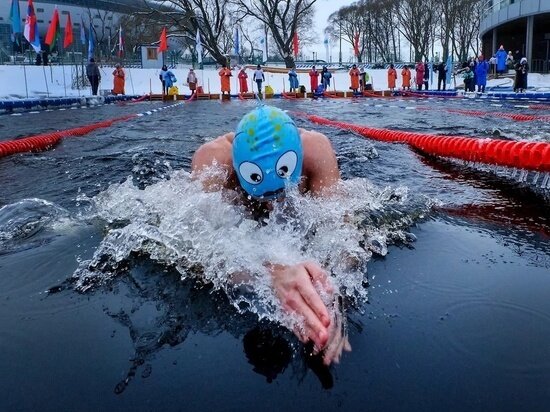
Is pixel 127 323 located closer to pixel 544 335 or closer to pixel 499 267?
pixel 544 335

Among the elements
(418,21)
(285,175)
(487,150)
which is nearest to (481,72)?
(487,150)

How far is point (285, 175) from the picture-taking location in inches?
110

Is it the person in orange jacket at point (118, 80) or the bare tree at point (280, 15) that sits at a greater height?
the bare tree at point (280, 15)

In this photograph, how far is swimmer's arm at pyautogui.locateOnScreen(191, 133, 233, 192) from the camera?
10.7 ft

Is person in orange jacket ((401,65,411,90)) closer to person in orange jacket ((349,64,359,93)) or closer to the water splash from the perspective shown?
person in orange jacket ((349,64,359,93))

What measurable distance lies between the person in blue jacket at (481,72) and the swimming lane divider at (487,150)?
1672 centimetres

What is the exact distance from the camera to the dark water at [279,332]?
1.56m

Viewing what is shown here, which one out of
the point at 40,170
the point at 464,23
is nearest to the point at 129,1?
the point at 464,23

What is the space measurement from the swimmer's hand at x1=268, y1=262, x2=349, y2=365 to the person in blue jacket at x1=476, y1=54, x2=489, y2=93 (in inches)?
909

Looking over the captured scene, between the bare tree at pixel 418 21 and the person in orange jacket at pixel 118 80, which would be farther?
the bare tree at pixel 418 21

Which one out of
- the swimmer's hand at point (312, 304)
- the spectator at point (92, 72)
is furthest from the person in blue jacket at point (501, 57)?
the swimmer's hand at point (312, 304)

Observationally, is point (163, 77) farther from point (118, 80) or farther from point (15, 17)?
point (15, 17)

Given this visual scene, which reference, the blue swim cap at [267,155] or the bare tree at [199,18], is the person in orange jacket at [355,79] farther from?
the blue swim cap at [267,155]

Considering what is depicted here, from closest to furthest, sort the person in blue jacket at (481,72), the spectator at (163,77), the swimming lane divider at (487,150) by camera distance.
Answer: the swimming lane divider at (487,150) → the person in blue jacket at (481,72) → the spectator at (163,77)
